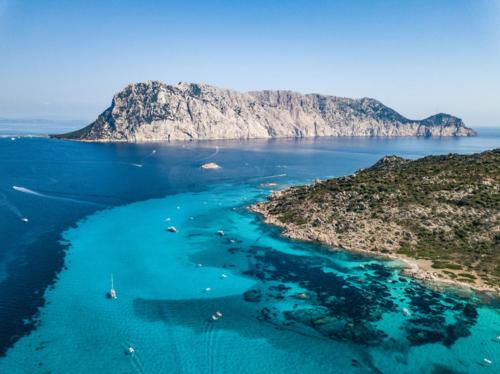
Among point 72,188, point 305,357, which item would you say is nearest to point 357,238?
point 305,357

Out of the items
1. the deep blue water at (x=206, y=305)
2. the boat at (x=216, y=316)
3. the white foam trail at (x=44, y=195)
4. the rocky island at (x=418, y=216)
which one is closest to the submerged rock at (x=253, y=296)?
the deep blue water at (x=206, y=305)

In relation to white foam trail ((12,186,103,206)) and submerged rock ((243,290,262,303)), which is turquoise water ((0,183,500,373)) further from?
white foam trail ((12,186,103,206))

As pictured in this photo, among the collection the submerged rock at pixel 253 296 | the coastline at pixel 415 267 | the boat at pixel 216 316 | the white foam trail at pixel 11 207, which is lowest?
the boat at pixel 216 316

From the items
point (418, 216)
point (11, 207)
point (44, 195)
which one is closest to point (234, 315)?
point (418, 216)

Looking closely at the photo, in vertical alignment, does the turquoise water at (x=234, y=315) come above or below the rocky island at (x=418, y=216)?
below

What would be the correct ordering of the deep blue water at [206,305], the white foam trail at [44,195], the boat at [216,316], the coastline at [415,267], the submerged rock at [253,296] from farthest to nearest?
the white foam trail at [44,195] → the coastline at [415,267] → the submerged rock at [253,296] → the boat at [216,316] → the deep blue water at [206,305]

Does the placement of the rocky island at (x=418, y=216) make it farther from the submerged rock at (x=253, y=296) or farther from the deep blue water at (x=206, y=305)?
the submerged rock at (x=253, y=296)

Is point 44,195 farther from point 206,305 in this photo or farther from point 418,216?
point 418,216
